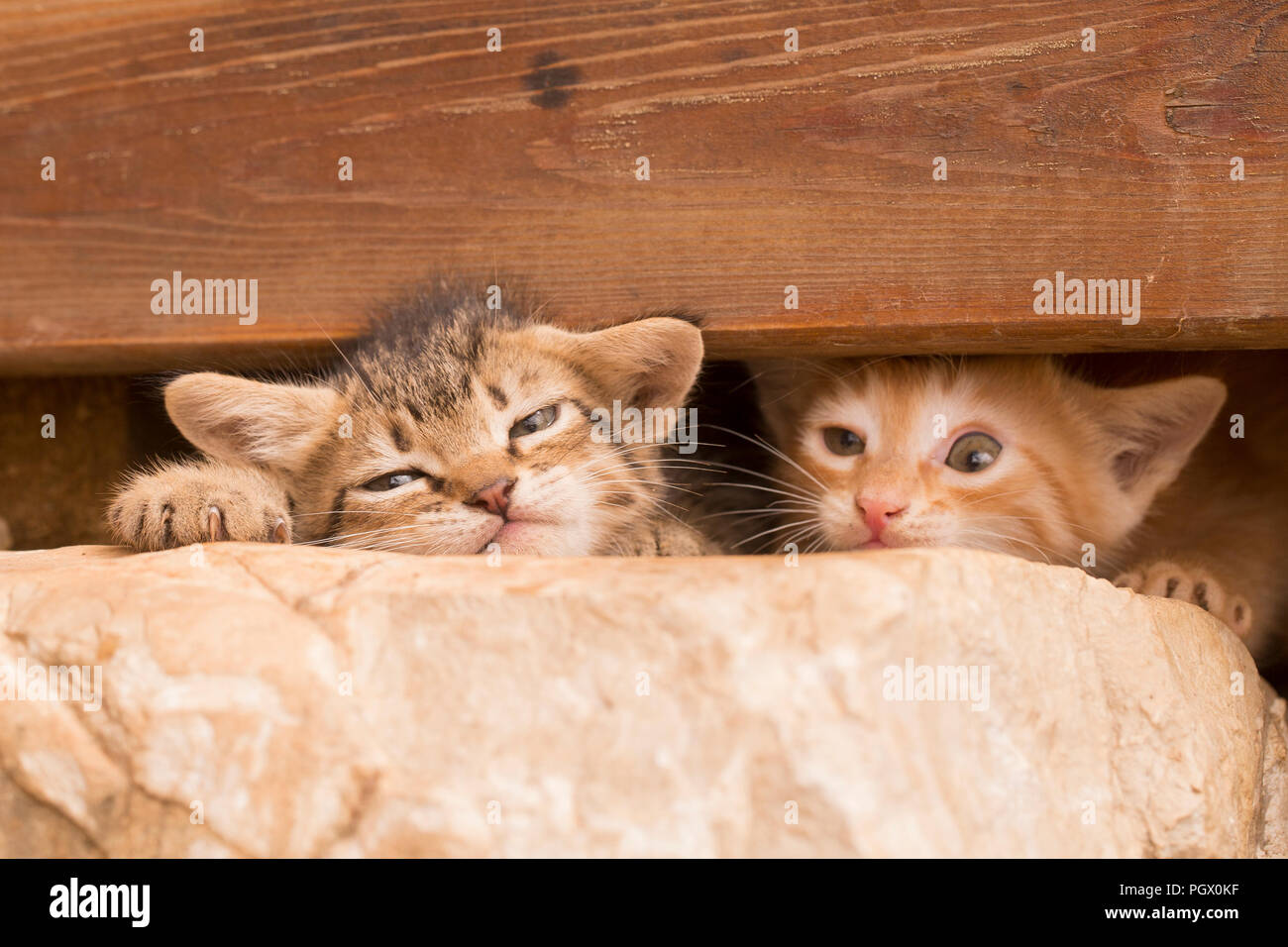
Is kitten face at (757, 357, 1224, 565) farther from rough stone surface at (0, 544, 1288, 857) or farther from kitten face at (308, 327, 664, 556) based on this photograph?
rough stone surface at (0, 544, 1288, 857)

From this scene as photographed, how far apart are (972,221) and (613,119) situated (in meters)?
→ 0.81

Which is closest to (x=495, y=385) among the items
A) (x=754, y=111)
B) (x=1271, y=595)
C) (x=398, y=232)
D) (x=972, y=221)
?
(x=398, y=232)

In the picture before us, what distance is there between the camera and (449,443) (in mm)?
2221

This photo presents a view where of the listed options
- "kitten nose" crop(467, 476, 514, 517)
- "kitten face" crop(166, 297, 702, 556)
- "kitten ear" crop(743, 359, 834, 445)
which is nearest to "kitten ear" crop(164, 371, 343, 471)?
"kitten face" crop(166, 297, 702, 556)

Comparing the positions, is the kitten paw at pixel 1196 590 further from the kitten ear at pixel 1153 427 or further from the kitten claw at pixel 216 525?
the kitten claw at pixel 216 525

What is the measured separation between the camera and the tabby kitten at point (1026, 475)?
2.29m

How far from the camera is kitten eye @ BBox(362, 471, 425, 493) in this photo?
2262 millimetres

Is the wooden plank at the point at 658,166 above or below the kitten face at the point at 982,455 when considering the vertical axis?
above

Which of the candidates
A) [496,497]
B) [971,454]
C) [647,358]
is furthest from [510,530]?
[971,454]

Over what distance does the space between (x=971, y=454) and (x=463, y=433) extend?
1.16 m

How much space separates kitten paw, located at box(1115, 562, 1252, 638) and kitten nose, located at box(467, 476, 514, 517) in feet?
4.47

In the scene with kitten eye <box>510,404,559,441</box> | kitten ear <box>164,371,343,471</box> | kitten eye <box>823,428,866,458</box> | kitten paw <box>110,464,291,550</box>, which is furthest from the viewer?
kitten eye <box>823,428,866,458</box>

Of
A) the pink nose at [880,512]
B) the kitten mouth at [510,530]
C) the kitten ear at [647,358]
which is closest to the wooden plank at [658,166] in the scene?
the kitten ear at [647,358]

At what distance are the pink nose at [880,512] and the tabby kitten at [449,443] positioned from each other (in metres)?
0.44
